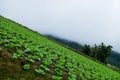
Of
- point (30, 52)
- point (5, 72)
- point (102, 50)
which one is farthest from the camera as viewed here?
point (102, 50)

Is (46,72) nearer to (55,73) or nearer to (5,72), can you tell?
(55,73)

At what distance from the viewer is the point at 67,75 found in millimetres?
21047

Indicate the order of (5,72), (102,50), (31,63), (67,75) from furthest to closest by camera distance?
(102,50) < (67,75) < (31,63) < (5,72)

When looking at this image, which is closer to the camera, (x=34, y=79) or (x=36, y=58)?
(x=34, y=79)

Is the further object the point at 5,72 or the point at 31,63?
the point at 31,63

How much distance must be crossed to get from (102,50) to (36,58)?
10924cm

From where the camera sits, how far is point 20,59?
729 inches

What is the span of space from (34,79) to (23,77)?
0.79 metres

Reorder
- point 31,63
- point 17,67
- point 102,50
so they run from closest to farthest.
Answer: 1. point 17,67
2. point 31,63
3. point 102,50

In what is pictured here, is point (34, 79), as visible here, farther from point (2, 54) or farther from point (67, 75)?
point (67, 75)

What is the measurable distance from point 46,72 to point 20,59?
207 centimetres

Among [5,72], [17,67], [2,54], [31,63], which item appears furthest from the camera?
[31,63]

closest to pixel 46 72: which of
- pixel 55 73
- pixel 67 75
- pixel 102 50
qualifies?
pixel 55 73

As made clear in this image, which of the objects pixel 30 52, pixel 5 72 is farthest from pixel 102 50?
pixel 5 72
